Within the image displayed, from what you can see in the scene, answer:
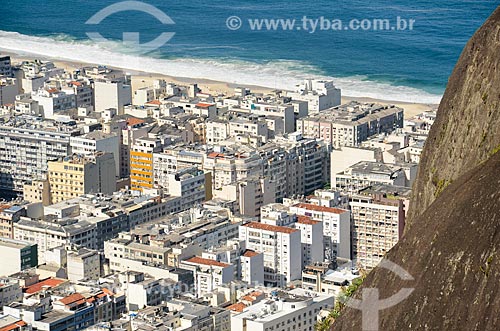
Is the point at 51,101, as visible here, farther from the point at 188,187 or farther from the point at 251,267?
the point at 251,267

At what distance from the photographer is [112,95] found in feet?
145

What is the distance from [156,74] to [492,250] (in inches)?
1635

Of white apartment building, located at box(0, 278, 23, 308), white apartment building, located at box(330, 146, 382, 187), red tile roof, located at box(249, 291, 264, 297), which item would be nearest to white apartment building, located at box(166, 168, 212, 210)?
white apartment building, located at box(330, 146, 382, 187)

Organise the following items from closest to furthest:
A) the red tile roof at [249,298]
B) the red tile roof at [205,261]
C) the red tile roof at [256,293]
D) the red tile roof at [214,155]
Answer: the red tile roof at [249,298] → the red tile roof at [256,293] → the red tile roof at [205,261] → the red tile roof at [214,155]

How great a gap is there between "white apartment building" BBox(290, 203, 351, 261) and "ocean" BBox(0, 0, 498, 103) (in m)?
17.2

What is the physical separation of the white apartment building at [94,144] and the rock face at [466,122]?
23690 millimetres

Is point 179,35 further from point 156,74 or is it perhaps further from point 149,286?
point 149,286

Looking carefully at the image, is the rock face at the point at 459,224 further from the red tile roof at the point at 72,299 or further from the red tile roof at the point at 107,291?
the red tile roof at the point at 107,291

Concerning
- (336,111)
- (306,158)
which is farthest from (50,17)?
(306,158)

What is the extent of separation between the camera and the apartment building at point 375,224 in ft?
99.0

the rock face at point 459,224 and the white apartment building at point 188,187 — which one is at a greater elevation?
the rock face at point 459,224

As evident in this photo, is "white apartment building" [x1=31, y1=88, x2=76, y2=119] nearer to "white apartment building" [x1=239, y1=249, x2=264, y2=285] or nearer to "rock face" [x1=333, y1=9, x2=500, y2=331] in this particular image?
"white apartment building" [x1=239, y1=249, x2=264, y2=285]

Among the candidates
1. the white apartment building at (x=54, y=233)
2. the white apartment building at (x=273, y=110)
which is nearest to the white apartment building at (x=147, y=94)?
the white apartment building at (x=273, y=110)

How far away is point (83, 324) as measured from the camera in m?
24.9
